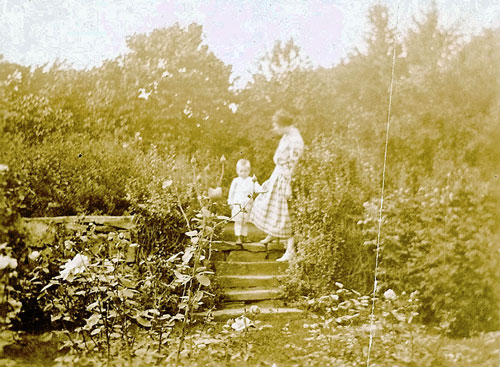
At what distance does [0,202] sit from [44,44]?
3.34 feet

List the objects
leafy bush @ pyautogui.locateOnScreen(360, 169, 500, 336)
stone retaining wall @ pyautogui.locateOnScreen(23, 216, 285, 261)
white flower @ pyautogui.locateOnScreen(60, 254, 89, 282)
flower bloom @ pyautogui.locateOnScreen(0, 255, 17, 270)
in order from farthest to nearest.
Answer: leafy bush @ pyautogui.locateOnScreen(360, 169, 500, 336) → stone retaining wall @ pyautogui.locateOnScreen(23, 216, 285, 261) → flower bloom @ pyautogui.locateOnScreen(0, 255, 17, 270) → white flower @ pyautogui.locateOnScreen(60, 254, 89, 282)

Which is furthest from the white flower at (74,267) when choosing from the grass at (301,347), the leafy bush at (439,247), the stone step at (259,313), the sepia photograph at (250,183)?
the leafy bush at (439,247)

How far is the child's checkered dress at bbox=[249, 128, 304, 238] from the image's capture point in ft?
10.2

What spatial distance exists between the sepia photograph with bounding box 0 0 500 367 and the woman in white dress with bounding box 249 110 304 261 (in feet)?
0.04

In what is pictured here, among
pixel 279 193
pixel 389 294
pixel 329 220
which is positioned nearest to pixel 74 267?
pixel 279 193

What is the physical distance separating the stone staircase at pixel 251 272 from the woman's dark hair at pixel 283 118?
72 centimetres

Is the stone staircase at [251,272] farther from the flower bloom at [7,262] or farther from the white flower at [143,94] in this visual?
the flower bloom at [7,262]

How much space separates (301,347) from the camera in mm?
3086

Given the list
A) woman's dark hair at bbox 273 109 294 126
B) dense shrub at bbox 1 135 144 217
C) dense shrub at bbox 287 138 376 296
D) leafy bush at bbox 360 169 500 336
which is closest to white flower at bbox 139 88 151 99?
dense shrub at bbox 1 135 144 217

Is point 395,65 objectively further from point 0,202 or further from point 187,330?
point 0,202

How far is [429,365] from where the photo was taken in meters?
3.17

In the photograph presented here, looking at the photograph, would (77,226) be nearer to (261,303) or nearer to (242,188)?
(242,188)

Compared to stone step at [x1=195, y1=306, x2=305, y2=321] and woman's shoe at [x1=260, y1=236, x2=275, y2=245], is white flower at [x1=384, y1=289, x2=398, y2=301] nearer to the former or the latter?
stone step at [x1=195, y1=306, x2=305, y2=321]

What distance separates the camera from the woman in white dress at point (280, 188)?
3105mm
